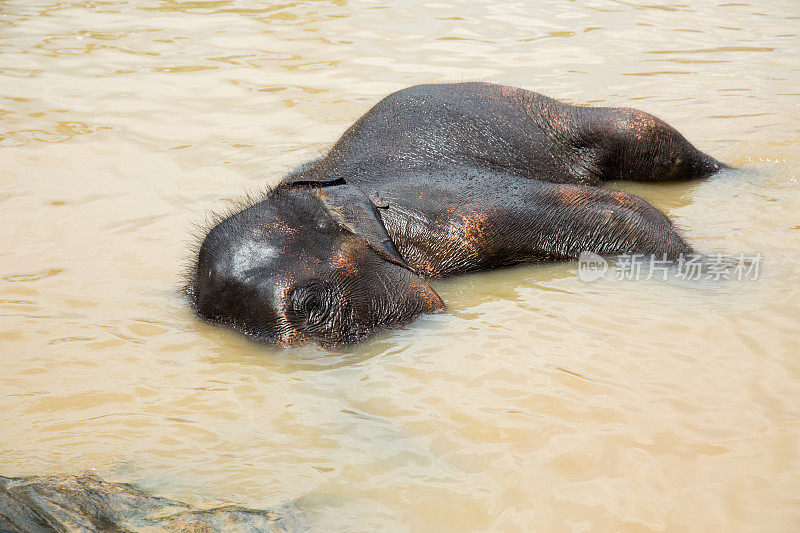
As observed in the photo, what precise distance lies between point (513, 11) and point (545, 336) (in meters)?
8.44

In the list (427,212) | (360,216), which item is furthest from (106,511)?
(427,212)

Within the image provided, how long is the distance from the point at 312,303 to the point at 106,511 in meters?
1.52

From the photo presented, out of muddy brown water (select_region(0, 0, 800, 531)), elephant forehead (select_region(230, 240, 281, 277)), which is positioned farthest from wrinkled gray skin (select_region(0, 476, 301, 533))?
elephant forehead (select_region(230, 240, 281, 277))

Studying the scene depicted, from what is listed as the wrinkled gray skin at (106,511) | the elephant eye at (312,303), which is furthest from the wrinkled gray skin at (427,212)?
the wrinkled gray skin at (106,511)

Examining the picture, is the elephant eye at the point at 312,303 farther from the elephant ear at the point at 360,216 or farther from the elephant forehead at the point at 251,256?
the elephant ear at the point at 360,216

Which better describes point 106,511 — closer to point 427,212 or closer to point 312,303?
point 312,303

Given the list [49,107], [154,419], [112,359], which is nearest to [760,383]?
[154,419]

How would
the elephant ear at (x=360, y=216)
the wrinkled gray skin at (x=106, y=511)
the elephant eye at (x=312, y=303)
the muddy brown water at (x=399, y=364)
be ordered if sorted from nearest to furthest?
the wrinkled gray skin at (x=106, y=511), the muddy brown water at (x=399, y=364), the elephant eye at (x=312, y=303), the elephant ear at (x=360, y=216)

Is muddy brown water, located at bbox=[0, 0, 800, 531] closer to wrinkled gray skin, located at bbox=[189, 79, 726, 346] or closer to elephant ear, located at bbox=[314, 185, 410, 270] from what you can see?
wrinkled gray skin, located at bbox=[189, 79, 726, 346]

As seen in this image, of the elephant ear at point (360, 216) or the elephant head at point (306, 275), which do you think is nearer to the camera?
the elephant head at point (306, 275)

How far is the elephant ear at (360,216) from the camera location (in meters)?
3.82

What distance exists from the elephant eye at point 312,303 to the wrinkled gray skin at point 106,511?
1210 millimetres

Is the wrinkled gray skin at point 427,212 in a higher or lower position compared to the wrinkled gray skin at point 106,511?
higher

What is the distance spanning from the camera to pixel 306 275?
3559 mm
